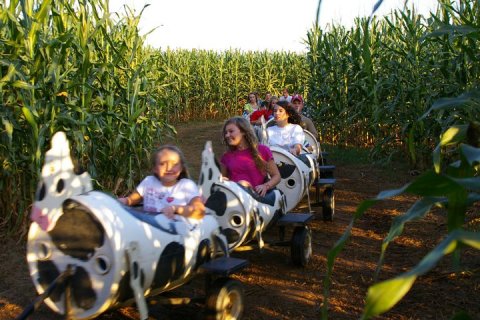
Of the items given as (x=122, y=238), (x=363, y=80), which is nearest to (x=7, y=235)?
(x=122, y=238)

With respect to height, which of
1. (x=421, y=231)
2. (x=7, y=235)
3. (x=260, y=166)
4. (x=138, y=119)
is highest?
(x=138, y=119)

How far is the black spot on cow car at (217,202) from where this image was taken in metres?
4.32

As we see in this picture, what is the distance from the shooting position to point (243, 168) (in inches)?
207

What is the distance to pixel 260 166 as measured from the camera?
17.1ft

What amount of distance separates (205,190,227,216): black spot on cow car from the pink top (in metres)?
0.92

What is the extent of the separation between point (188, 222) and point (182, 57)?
20.5m

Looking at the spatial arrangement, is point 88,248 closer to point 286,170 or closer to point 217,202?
point 217,202

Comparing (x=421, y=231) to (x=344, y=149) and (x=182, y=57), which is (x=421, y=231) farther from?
(x=182, y=57)

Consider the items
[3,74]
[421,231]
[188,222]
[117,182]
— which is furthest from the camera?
[117,182]

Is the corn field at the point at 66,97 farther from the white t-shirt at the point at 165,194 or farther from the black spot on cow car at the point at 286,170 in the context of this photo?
the black spot on cow car at the point at 286,170

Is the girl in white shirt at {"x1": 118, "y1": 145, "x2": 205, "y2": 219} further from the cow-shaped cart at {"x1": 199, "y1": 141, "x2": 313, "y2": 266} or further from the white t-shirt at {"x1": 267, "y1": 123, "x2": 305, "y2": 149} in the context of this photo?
the white t-shirt at {"x1": 267, "y1": 123, "x2": 305, "y2": 149}

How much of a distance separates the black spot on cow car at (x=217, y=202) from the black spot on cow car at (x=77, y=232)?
1510 mm

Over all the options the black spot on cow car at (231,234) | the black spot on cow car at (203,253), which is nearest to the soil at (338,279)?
the black spot on cow car at (203,253)

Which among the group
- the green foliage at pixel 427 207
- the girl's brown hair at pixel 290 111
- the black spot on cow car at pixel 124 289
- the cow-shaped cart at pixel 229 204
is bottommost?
the black spot on cow car at pixel 124 289
